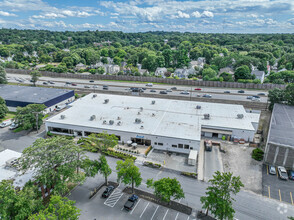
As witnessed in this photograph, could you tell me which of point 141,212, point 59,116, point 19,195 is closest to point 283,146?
point 141,212

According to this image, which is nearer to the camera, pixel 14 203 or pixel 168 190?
pixel 14 203

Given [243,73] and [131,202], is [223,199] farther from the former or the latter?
[243,73]

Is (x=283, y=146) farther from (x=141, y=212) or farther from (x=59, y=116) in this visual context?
(x=59, y=116)

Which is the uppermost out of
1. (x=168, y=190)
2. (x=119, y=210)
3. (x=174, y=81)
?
(x=174, y=81)

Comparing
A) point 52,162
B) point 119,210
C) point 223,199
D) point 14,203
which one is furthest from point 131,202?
point 14,203

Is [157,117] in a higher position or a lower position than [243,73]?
lower

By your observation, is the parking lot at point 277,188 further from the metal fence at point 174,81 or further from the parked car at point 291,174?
the metal fence at point 174,81

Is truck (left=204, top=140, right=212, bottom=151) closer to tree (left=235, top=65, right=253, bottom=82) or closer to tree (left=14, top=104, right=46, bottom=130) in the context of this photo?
tree (left=14, top=104, right=46, bottom=130)

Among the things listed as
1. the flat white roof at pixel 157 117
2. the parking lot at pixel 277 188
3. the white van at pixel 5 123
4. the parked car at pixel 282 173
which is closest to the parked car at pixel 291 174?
the parking lot at pixel 277 188
